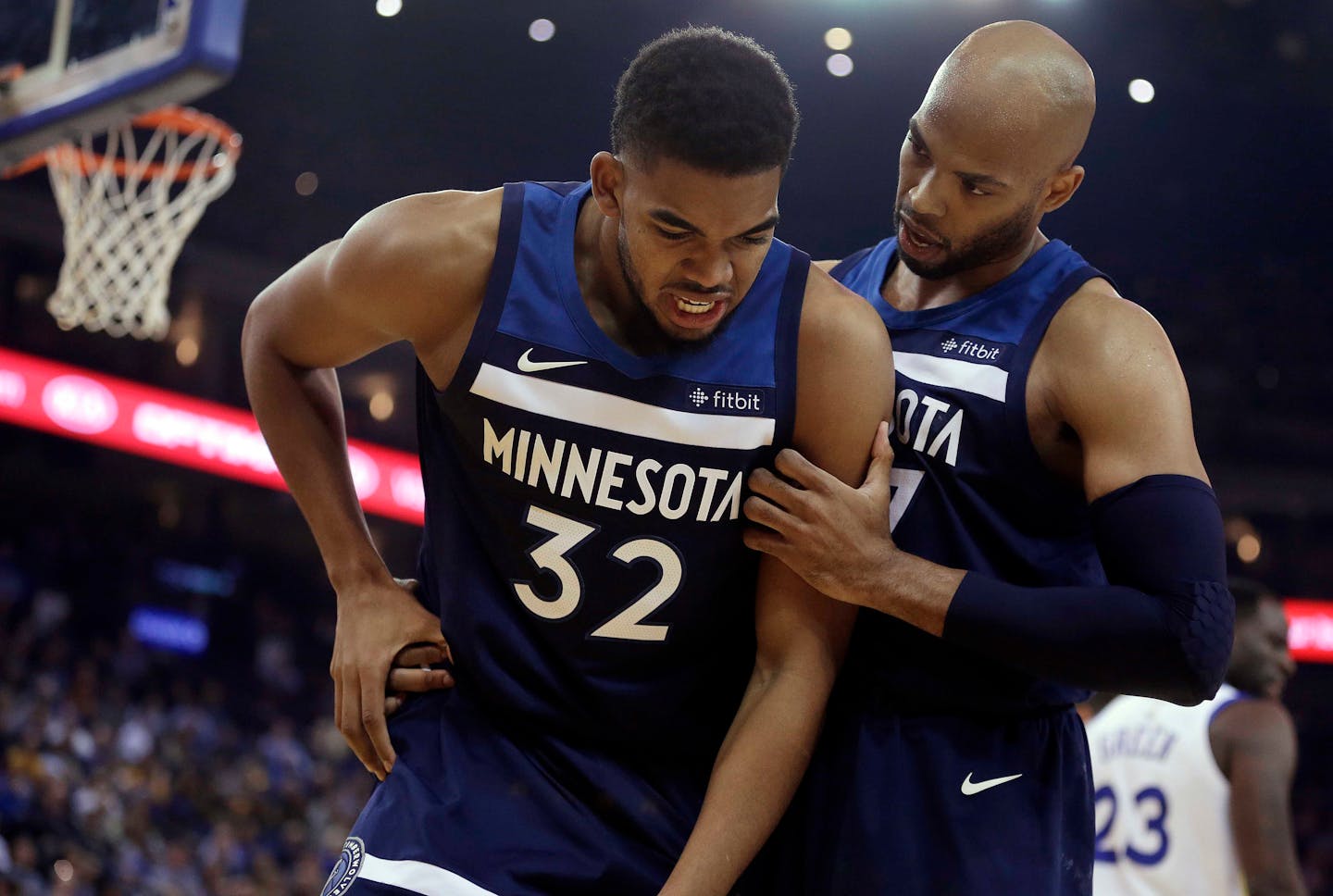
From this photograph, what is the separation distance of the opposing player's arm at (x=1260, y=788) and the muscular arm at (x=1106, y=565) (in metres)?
1.95

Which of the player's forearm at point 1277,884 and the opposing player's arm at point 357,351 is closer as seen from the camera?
the opposing player's arm at point 357,351

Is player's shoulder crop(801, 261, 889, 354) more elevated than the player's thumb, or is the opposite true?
player's shoulder crop(801, 261, 889, 354)

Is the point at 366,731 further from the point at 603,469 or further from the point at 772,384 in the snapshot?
the point at 772,384

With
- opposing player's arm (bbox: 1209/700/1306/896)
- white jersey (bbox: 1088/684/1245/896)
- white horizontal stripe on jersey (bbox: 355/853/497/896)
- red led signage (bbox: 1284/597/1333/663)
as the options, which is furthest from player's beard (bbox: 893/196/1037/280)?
red led signage (bbox: 1284/597/1333/663)

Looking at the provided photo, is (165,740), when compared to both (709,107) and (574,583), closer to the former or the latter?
(574,583)

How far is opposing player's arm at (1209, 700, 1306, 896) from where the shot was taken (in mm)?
3846

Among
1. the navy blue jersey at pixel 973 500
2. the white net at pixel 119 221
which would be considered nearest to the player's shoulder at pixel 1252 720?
the navy blue jersey at pixel 973 500

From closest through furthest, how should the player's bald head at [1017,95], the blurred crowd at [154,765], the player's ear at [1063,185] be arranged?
the player's bald head at [1017,95] → the player's ear at [1063,185] → the blurred crowd at [154,765]

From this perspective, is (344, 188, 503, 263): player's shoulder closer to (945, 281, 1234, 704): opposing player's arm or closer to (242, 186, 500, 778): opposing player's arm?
(242, 186, 500, 778): opposing player's arm

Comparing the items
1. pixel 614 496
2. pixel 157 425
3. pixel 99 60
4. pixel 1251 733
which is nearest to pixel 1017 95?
pixel 614 496

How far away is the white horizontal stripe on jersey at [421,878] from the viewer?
212 cm

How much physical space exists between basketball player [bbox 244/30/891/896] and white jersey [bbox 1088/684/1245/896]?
2122 mm

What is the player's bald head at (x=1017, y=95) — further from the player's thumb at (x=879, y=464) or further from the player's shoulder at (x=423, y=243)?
the player's shoulder at (x=423, y=243)

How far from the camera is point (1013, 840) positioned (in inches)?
92.0
